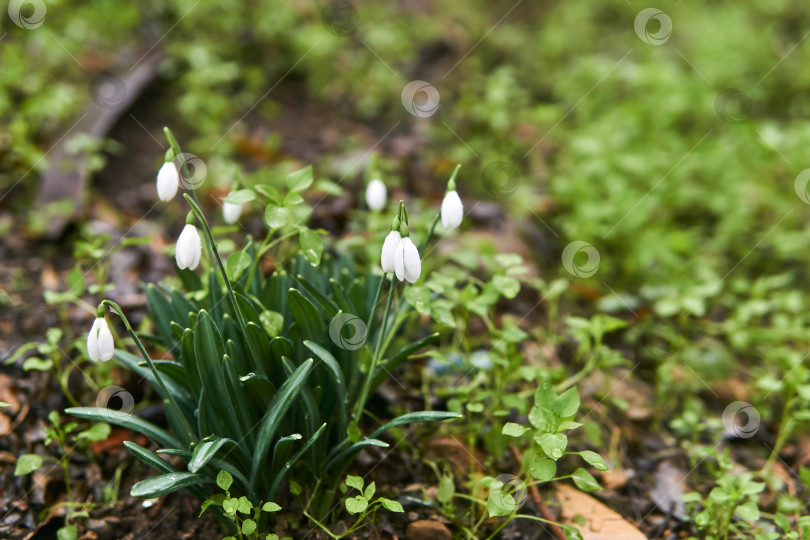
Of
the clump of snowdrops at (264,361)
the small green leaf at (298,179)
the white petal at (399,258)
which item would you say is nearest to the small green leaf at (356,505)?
the clump of snowdrops at (264,361)

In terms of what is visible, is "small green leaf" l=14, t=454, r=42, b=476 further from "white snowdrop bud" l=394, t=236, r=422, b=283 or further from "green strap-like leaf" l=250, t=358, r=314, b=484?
"white snowdrop bud" l=394, t=236, r=422, b=283

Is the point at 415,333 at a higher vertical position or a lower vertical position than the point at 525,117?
lower

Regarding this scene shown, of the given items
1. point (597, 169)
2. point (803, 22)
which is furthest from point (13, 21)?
point (803, 22)

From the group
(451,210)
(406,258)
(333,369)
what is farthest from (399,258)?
(333,369)

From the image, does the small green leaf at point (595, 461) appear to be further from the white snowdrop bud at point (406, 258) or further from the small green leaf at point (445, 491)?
the white snowdrop bud at point (406, 258)

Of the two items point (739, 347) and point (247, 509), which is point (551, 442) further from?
point (739, 347)

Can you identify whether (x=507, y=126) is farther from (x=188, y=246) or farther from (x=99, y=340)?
(x=99, y=340)

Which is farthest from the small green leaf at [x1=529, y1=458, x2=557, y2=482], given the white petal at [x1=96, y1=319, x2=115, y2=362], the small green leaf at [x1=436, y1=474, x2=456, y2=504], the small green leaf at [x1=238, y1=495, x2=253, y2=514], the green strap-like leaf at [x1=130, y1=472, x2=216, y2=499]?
the white petal at [x1=96, y1=319, x2=115, y2=362]
